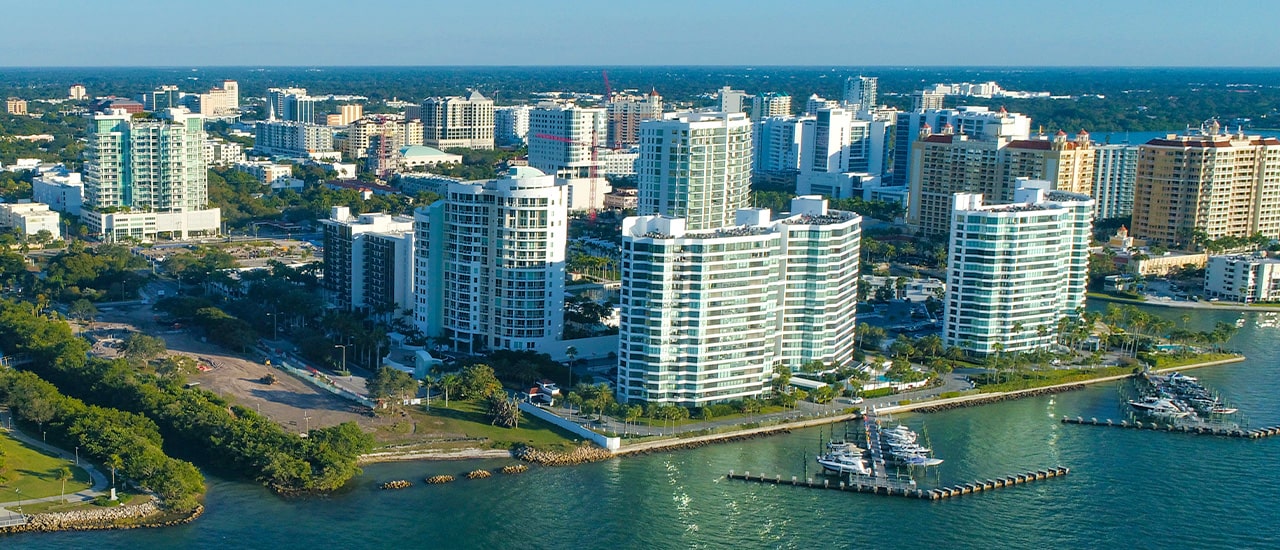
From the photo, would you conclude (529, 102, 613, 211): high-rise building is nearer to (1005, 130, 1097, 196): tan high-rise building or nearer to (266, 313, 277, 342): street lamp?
(1005, 130, 1097, 196): tan high-rise building

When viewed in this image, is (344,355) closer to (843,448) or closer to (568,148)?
(843,448)

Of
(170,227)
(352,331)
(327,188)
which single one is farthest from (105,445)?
(327,188)

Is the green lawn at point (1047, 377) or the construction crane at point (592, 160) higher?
the construction crane at point (592, 160)

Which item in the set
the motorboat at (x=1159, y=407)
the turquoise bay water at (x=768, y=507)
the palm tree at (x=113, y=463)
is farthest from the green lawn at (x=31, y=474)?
the motorboat at (x=1159, y=407)

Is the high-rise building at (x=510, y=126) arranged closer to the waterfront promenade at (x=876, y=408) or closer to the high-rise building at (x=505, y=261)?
the high-rise building at (x=505, y=261)

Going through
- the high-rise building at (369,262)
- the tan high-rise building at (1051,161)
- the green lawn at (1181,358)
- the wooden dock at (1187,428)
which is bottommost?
the wooden dock at (1187,428)
